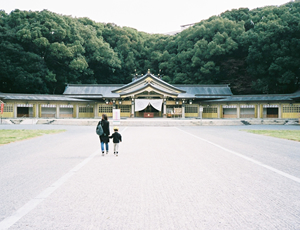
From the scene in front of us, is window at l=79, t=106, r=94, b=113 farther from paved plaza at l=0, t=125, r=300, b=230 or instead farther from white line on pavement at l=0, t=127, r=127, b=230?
white line on pavement at l=0, t=127, r=127, b=230

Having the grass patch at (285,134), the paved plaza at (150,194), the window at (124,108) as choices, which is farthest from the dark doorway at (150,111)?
the paved plaza at (150,194)

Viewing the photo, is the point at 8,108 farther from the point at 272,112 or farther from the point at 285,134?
the point at 272,112

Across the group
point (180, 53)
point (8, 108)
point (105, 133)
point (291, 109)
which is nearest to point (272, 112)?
point (291, 109)

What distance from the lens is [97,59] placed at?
141 feet

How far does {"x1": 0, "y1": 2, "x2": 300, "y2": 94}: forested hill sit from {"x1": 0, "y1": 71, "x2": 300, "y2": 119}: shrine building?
452cm

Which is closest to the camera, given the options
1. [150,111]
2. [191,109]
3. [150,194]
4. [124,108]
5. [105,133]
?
[150,194]

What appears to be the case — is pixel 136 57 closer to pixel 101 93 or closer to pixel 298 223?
pixel 101 93

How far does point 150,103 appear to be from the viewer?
31.9m

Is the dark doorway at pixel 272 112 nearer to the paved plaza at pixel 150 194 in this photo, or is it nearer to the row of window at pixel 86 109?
the row of window at pixel 86 109

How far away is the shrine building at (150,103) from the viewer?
3186 centimetres

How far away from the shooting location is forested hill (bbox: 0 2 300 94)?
34.4 m

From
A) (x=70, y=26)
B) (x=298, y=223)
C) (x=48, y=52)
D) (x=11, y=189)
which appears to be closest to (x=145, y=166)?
(x=11, y=189)

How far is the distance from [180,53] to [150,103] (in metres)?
16.6

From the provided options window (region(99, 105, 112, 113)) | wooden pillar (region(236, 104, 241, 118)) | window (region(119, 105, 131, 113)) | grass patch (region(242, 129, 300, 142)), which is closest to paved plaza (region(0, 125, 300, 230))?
grass patch (region(242, 129, 300, 142))
